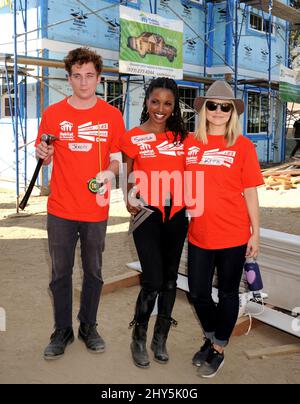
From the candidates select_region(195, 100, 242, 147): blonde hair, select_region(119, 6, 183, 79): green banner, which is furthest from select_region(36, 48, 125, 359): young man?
select_region(119, 6, 183, 79): green banner

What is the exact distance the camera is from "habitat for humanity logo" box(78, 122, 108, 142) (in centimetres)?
315

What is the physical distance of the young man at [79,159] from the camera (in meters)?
3.15

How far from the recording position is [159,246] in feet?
10.1

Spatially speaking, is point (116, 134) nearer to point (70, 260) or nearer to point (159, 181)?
point (159, 181)

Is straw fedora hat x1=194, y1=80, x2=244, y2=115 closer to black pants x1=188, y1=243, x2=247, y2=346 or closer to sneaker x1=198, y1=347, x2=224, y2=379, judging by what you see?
black pants x1=188, y1=243, x2=247, y2=346

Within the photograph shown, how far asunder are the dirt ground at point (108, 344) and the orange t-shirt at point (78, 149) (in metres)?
1.03

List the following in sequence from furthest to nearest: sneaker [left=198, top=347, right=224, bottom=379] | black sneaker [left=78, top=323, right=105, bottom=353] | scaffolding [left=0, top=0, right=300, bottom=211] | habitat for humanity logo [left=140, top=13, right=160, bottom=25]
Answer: habitat for humanity logo [left=140, top=13, right=160, bottom=25], scaffolding [left=0, top=0, right=300, bottom=211], black sneaker [left=78, top=323, right=105, bottom=353], sneaker [left=198, top=347, right=224, bottom=379]

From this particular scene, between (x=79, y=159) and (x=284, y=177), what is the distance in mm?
11076

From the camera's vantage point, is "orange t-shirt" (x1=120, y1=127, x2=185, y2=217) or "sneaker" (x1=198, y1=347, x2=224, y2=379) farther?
"sneaker" (x1=198, y1=347, x2=224, y2=379)

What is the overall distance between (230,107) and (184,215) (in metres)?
0.75

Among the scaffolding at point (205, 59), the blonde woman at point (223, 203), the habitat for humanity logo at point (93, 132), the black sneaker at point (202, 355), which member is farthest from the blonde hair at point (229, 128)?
the scaffolding at point (205, 59)

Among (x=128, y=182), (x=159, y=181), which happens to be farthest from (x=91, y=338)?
(x=159, y=181)

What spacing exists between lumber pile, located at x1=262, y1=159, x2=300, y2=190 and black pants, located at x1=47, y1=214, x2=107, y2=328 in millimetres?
9760
